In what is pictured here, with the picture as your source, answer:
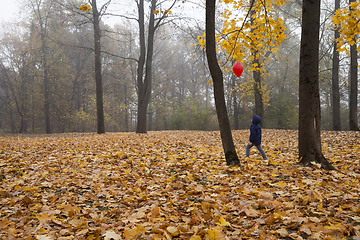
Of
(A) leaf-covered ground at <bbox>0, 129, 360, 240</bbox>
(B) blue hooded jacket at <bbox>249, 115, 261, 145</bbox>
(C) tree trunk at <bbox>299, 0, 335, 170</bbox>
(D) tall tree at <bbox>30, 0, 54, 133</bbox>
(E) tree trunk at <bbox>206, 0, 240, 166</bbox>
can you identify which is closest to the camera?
(A) leaf-covered ground at <bbox>0, 129, 360, 240</bbox>

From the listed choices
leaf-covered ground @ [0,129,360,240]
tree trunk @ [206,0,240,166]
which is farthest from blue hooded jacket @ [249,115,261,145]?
tree trunk @ [206,0,240,166]

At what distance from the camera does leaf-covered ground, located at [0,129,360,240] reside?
2.04 meters

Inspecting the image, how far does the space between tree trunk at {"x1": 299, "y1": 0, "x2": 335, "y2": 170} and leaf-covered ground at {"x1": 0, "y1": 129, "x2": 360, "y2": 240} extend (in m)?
0.45

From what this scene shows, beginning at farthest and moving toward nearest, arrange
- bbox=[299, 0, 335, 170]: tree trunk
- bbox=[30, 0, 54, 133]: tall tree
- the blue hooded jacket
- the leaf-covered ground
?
bbox=[30, 0, 54, 133]: tall tree < the blue hooded jacket < bbox=[299, 0, 335, 170]: tree trunk < the leaf-covered ground

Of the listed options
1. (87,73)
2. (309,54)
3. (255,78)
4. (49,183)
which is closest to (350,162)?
(309,54)

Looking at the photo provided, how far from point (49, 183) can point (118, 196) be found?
1.25 m

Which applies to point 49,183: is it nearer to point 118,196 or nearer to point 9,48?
point 118,196

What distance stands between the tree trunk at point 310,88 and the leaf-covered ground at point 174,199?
0.45 metres

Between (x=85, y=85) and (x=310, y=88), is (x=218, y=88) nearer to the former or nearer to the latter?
(x=310, y=88)

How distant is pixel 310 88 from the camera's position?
13.3ft

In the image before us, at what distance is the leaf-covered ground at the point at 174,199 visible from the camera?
2.04m

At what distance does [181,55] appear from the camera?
29.0m

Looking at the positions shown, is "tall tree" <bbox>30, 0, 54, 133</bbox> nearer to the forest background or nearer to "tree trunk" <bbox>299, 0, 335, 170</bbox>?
the forest background

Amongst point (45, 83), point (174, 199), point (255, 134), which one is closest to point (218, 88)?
point (255, 134)
